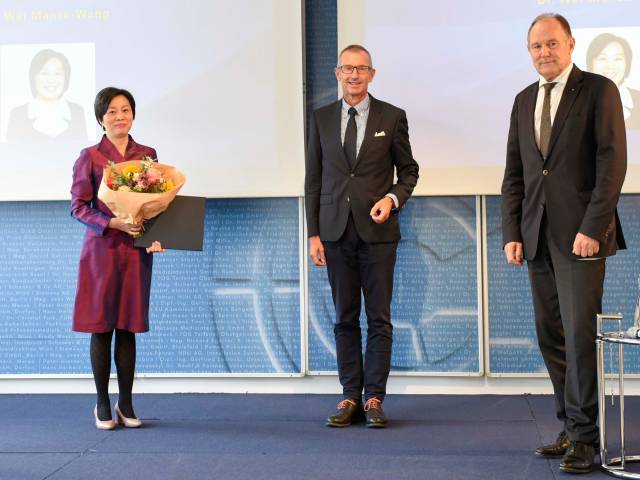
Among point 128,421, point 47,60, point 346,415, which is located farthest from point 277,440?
point 47,60

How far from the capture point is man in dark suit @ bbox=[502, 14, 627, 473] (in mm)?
2986

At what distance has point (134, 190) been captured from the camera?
3691 mm

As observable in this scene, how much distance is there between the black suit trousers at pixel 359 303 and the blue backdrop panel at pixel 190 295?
74 cm

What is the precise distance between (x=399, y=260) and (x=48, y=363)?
200 centimetres

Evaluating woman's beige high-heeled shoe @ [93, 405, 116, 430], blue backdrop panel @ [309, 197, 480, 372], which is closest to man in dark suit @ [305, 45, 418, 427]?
blue backdrop panel @ [309, 197, 480, 372]

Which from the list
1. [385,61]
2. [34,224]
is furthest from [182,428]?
[385,61]

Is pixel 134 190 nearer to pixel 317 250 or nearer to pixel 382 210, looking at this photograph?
pixel 317 250

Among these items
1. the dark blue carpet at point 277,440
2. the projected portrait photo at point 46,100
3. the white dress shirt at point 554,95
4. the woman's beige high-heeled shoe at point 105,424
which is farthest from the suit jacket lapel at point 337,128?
the woman's beige high-heeled shoe at point 105,424

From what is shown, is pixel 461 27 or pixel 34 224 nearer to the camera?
pixel 461 27

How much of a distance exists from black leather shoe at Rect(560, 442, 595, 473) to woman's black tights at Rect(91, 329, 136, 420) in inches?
76.1

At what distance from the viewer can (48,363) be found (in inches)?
189

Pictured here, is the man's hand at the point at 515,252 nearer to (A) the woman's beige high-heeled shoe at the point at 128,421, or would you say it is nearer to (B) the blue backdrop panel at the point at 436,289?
(B) the blue backdrop panel at the point at 436,289

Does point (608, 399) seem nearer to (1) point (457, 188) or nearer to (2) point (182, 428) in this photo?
(1) point (457, 188)

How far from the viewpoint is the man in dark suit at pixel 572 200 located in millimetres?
2986
